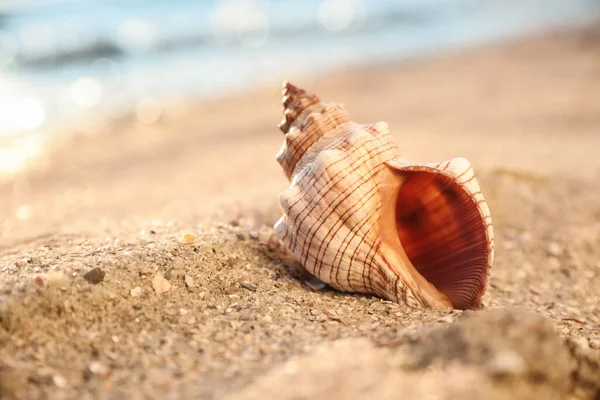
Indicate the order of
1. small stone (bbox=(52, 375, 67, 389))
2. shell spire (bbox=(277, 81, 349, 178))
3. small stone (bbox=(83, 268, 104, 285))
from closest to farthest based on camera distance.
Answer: small stone (bbox=(52, 375, 67, 389)), small stone (bbox=(83, 268, 104, 285)), shell spire (bbox=(277, 81, 349, 178))

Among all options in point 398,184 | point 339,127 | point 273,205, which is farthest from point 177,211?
point 398,184

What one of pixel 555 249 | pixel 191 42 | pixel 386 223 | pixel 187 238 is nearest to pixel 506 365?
pixel 386 223

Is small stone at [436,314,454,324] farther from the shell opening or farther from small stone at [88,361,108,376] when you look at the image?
small stone at [88,361,108,376]

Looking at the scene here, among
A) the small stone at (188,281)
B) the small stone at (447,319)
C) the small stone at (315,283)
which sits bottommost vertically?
the small stone at (447,319)

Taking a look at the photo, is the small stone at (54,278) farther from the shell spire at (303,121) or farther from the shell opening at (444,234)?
the shell opening at (444,234)

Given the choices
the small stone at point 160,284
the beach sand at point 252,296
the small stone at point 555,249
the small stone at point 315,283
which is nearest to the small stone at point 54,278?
the beach sand at point 252,296

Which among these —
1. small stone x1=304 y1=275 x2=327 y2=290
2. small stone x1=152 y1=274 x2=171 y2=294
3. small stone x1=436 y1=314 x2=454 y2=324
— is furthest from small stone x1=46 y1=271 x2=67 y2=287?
small stone x1=436 y1=314 x2=454 y2=324

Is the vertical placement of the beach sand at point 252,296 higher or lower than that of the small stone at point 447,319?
higher
